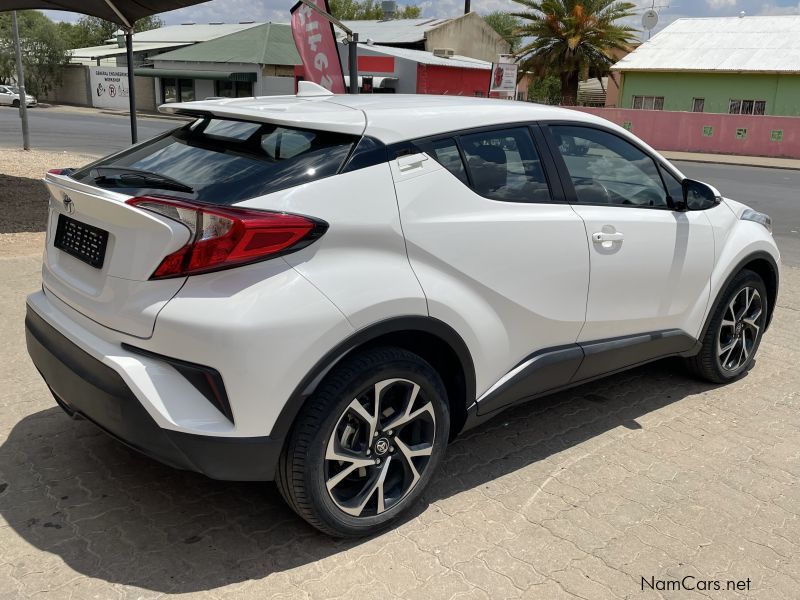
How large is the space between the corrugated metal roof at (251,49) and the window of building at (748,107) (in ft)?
70.1

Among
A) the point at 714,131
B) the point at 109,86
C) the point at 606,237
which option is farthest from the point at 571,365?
the point at 109,86

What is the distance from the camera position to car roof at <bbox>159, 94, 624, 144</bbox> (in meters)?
2.88

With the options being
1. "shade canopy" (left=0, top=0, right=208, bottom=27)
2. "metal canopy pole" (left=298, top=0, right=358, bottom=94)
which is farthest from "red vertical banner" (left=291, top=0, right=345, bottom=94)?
"shade canopy" (left=0, top=0, right=208, bottom=27)

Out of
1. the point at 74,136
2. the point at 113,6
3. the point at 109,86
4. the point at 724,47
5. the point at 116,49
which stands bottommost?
the point at 74,136

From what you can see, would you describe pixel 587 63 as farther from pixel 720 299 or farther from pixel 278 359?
pixel 278 359

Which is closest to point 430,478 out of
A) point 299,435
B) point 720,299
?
point 299,435

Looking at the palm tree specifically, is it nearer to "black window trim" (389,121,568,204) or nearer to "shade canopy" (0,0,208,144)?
"shade canopy" (0,0,208,144)

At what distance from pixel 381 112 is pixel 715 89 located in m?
33.9

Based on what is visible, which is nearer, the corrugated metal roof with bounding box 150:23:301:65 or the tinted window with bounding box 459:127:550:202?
the tinted window with bounding box 459:127:550:202

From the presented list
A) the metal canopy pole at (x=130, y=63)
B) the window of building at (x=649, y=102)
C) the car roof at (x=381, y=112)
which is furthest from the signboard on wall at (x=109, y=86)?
the car roof at (x=381, y=112)

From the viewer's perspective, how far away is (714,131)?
92.7ft

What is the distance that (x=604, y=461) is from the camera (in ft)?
12.0

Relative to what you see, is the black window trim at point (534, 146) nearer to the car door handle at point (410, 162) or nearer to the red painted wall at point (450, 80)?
the car door handle at point (410, 162)

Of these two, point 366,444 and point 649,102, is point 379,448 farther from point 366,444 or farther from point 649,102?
point 649,102
